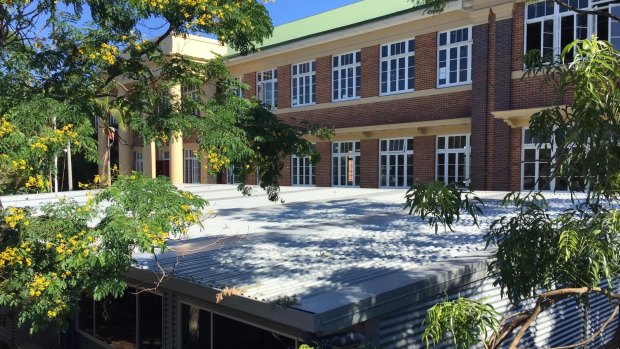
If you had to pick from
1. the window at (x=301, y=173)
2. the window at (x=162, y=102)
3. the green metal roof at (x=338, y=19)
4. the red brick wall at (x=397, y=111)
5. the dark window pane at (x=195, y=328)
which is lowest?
the dark window pane at (x=195, y=328)

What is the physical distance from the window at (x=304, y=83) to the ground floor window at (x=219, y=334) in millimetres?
19438

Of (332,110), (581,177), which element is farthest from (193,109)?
(332,110)

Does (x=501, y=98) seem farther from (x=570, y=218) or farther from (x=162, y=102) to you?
(x=570, y=218)

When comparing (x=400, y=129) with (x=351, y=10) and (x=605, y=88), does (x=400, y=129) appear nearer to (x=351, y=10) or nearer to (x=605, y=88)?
(x=351, y=10)

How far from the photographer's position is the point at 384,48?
22.7 meters

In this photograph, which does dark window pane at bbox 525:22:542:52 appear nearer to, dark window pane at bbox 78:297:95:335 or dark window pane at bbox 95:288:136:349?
dark window pane at bbox 95:288:136:349

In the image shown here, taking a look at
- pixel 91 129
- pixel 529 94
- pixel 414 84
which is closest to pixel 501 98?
pixel 529 94

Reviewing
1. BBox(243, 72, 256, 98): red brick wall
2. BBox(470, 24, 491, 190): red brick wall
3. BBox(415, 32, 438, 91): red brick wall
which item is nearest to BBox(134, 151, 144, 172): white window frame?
BBox(243, 72, 256, 98): red brick wall

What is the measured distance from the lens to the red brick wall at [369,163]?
76.9 feet

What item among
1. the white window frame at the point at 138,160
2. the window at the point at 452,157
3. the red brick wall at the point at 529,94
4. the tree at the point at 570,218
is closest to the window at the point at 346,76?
the window at the point at 452,157

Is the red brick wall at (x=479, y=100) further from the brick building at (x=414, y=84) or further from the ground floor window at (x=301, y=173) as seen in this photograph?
the ground floor window at (x=301, y=173)

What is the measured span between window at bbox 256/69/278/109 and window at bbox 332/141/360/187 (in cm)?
459

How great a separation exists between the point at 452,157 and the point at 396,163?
8.88 ft

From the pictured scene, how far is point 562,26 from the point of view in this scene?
17.1 metres
